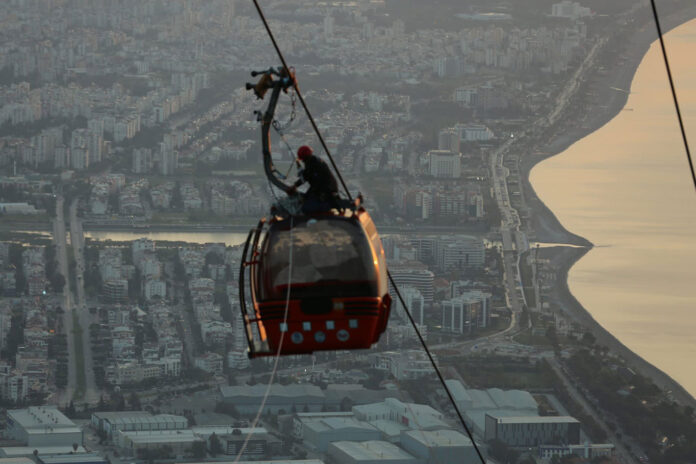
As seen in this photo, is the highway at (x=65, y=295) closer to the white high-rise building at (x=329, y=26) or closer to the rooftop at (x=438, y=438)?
the rooftop at (x=438, y=438)

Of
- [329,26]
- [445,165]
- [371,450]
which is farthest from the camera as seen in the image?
[329,26]

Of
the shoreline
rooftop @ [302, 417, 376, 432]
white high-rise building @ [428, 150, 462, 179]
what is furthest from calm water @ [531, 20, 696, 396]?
rooftop @ [302, 417, 376, 432]

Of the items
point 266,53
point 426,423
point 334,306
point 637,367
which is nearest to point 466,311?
point 637,367

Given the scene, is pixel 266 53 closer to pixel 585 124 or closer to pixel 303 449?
pixel 585 124

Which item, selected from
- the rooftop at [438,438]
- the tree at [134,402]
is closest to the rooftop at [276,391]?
the tree at [134,402]

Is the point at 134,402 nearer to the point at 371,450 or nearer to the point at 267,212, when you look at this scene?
the point at 371,450

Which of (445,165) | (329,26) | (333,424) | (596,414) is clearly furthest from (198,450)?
(329,26)
